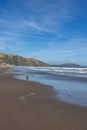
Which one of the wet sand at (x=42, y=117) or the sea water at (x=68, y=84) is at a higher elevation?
the sea water at (x=68, y=84)

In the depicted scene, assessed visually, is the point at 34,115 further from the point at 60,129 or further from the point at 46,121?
the point at 60,129

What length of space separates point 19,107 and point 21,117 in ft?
5.81

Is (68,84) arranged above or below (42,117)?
above

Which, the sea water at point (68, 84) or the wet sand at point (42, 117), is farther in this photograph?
the sea water at point (68, 84)

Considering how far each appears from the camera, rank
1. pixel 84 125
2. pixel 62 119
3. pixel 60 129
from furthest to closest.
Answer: pixel 62 119 → pixel 84 125 → pixel 60 129

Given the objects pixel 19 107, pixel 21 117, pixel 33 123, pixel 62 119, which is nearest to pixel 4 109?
pixel 19 107

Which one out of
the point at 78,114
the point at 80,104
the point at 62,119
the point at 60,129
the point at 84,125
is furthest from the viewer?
the point at 80,104

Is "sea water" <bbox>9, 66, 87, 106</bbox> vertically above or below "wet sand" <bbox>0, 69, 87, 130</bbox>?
above

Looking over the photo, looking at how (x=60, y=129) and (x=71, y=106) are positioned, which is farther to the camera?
(x=71, y=106)

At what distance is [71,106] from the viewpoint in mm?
10344

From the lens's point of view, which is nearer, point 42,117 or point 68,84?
point 42,117

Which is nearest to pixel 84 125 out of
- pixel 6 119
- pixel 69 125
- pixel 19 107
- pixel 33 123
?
pixel 69 125

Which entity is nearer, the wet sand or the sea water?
the wet sand

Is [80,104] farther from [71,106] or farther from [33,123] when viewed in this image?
[33,123]
